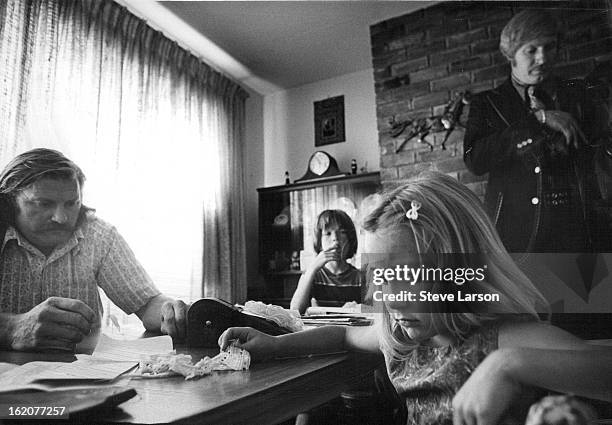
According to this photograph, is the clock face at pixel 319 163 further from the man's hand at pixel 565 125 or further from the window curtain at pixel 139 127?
the man's hand at pixel 565 125

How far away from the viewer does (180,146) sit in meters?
1.05

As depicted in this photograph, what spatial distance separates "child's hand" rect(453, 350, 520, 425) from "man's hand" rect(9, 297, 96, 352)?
70 centimetres

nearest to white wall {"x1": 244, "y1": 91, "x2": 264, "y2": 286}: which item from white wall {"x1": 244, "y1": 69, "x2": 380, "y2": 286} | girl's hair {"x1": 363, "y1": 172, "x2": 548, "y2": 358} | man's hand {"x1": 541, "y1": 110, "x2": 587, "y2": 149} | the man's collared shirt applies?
white wall {"x1": 244, "y1": 69, "x2": 380, "y2": 286}

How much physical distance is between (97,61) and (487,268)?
97 cm

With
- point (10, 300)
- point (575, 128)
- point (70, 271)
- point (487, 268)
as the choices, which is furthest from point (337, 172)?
point (10, 300)

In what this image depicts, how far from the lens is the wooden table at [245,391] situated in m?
0.46

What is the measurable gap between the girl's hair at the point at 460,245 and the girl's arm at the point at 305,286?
0.69 feet

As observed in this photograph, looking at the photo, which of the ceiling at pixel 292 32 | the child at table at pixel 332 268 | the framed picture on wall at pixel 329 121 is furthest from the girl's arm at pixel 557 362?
the ceiling at pixel 292 32

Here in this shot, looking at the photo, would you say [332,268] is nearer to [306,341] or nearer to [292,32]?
[306,341]

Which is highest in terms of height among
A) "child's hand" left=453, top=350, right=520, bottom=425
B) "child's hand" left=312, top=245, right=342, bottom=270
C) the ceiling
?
the ceiling

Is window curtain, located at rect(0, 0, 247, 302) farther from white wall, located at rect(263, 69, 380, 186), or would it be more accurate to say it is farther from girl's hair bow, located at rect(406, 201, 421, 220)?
girl's hair bow, located at rect(406, 201, 421, 220)

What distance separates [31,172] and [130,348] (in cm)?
42

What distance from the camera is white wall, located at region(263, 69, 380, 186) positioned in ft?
2.96

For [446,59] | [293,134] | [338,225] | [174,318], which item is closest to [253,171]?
[293,134]
